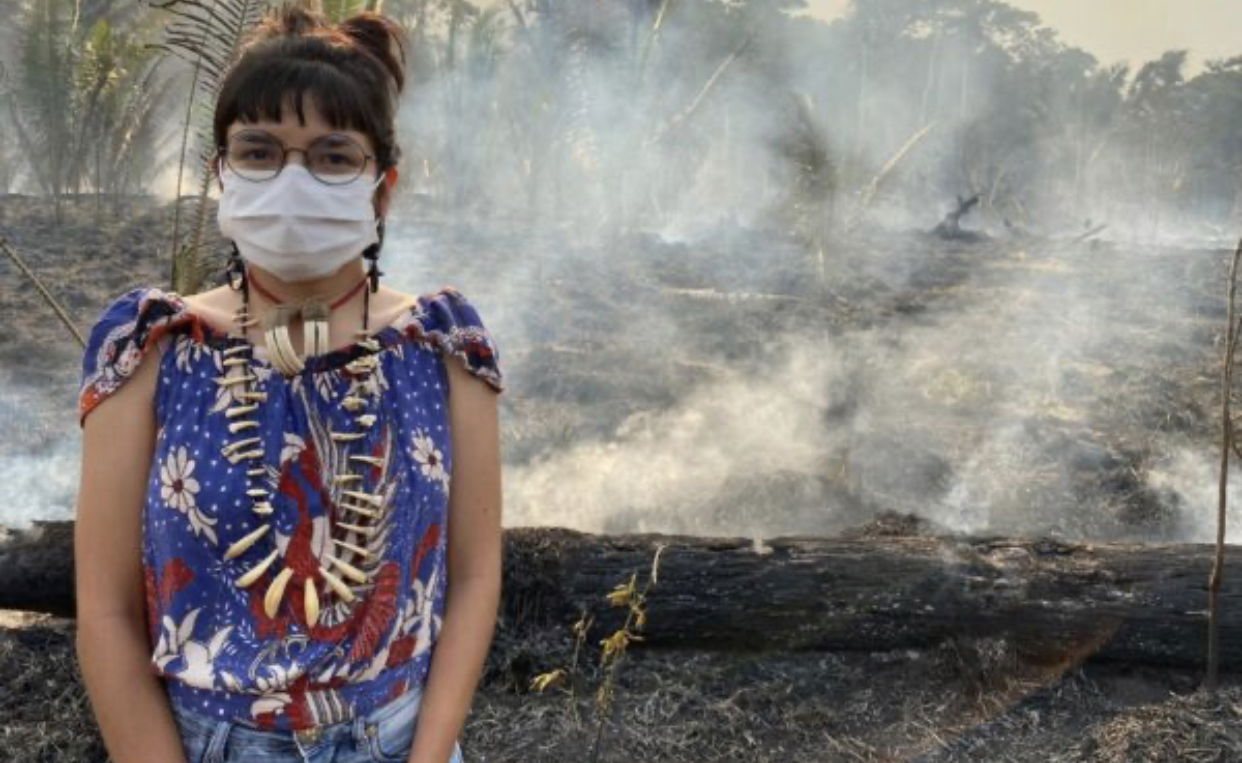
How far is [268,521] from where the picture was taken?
48.8 inches

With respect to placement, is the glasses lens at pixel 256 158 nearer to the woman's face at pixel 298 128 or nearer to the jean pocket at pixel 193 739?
the woman's face at pixel 298 128

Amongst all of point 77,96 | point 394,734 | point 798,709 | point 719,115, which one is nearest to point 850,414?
point 798,709

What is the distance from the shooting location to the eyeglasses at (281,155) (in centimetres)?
133

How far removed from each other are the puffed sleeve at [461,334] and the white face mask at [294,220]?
0.46 feet

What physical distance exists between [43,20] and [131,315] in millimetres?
12430

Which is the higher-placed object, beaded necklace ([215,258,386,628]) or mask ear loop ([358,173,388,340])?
mask ear loop ([358,173,388,340])

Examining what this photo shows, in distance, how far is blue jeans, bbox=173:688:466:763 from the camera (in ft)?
4.13

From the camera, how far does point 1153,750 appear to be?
3.47 meters

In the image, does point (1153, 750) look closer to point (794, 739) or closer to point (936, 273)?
point (794, 739)

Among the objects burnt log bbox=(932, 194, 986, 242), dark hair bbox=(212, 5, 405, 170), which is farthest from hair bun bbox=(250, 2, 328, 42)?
burnt log bbox=(932, 194, 986, 242)

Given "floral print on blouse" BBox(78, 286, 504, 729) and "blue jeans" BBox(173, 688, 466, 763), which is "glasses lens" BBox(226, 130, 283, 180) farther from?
"blue jeans" BBox(173, 688, 466, 763)

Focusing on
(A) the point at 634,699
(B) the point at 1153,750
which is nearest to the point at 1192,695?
(B) the point at 1153,750

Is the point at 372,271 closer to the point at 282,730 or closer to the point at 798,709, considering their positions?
the point at 282,730

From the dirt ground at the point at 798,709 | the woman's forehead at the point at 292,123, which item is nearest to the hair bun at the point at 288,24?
the woman's forehead at the point at 292,123
